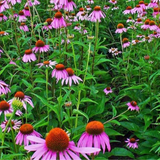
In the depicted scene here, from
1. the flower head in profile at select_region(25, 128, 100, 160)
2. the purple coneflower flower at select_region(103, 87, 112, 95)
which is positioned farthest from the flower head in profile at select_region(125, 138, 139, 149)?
the flower head in profile at select_region(25, 128, 100, 160)

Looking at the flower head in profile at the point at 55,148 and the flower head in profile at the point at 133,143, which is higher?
the flower head in profile at the point at 133,143

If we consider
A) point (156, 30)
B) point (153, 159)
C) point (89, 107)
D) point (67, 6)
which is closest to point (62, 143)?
point (153, 159)

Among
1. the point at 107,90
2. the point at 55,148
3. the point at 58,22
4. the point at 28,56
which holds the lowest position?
the point at 55,148

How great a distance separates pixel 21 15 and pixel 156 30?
3.68 ft

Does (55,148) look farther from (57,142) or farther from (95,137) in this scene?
(95,137)

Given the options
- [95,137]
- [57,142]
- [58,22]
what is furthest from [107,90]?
[57,142]

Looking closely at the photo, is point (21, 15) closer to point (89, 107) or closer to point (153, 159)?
point (89, 107)

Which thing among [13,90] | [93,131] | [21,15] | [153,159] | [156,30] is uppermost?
[21,15]

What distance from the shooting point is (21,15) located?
99.0 inches

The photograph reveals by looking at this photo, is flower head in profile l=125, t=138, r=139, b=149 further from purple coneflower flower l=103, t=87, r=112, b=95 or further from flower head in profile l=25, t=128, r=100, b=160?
flower head in profile l=25, t=128, r=100, b=160

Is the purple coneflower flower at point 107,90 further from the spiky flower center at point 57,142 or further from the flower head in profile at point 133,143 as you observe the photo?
the spiky flower center at point 57,142

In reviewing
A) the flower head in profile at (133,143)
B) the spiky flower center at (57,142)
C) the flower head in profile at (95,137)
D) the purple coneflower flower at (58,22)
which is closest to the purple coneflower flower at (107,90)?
the flower head in profile at (133,143)

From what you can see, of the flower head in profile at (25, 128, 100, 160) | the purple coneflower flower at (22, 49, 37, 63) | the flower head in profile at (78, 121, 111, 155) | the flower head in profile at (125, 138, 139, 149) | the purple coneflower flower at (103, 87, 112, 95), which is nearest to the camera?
the flower head in profile at (25, 128, 100, 160)

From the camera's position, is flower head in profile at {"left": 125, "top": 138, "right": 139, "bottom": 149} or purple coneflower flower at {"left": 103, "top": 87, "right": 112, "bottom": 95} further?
purple coneflower flower at {"left": 103, "top": 87, "right": 112, "bottom": 95}
